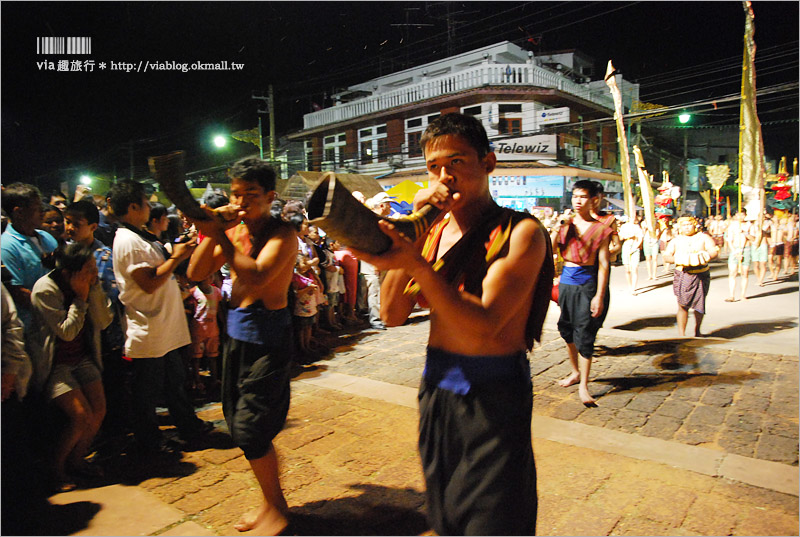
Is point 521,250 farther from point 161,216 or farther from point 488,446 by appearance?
point 161,216

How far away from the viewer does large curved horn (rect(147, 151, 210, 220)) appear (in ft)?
7.16

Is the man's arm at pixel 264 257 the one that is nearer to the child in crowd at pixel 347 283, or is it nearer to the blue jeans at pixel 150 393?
the blue jeans at pixel 150 393

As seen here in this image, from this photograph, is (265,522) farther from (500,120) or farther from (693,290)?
(500,120)

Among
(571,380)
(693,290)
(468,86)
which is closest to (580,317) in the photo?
(571,380)

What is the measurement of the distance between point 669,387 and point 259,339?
432 cm

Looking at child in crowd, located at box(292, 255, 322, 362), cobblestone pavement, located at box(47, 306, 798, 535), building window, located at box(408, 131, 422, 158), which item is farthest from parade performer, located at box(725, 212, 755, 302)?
building window, located at box(408, 131, 422, 158)

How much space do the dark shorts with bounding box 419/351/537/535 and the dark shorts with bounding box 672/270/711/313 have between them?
21.8 feet

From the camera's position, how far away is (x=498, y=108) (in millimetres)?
26328

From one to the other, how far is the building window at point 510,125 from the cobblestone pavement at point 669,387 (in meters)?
21.4

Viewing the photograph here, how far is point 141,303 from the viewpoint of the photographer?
11.9 ft

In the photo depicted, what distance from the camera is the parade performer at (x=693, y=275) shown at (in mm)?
7094

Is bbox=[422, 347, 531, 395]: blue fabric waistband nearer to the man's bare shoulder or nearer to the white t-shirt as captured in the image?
the man's bare shoulder

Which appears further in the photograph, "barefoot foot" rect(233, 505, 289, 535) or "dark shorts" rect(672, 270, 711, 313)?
"dark shorts" rect(672, 270, 711, 313)

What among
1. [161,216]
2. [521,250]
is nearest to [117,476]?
[161,216]
